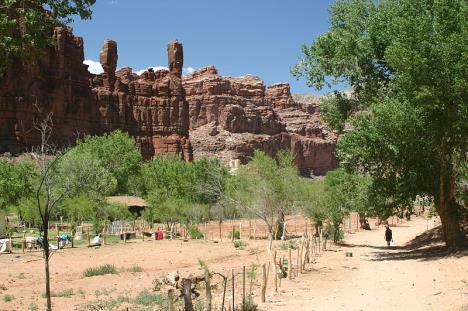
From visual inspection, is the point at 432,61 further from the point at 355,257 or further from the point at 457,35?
the point at 355,257

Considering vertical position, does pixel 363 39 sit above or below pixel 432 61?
above

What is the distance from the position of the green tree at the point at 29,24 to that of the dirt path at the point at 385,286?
28.5 ft

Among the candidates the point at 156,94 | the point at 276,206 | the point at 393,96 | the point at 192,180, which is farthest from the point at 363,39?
the point at 156,94

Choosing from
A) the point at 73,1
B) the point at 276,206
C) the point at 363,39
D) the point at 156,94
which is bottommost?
the point at 276,206

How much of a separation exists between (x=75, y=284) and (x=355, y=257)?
48.0 ft

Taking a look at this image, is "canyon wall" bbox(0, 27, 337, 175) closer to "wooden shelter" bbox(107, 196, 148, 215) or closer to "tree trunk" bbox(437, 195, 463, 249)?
"wooden shelter" bbox(107, 196, 148, 215)

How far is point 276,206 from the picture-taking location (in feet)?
135

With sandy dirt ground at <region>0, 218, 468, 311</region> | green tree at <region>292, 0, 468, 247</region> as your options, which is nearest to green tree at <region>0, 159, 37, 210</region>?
sandy dirt ground at <region>0, 218, 468, 311</region>

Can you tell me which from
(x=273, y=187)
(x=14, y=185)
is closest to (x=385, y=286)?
(x=273, y=187)

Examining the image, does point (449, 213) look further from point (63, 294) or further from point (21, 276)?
point (21, 276)

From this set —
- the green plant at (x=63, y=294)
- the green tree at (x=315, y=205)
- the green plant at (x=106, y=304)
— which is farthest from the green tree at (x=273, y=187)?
the green plant at (x=106, y=304)

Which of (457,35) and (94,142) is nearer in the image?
(457,35)

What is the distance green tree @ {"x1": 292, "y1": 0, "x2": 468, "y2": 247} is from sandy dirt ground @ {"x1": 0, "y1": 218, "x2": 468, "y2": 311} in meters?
3.54

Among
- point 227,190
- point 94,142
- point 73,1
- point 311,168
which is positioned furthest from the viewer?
point 311,168
